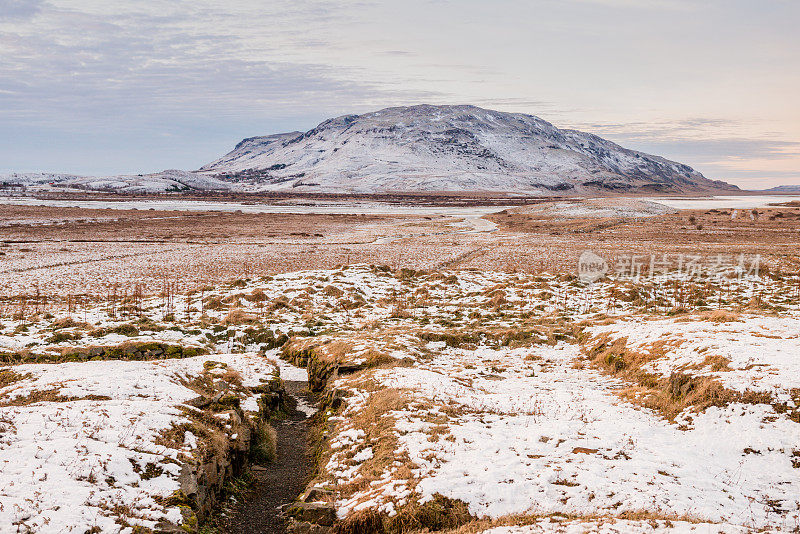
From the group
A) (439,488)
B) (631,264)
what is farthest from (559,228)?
(439,488)

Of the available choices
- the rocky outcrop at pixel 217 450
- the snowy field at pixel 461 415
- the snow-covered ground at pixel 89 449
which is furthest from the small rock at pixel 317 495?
the snow-covered ground at pixel 89 449

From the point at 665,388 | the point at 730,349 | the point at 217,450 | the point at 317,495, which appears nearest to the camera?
the point at 317,495

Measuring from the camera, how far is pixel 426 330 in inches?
935

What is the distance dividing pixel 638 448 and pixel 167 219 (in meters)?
102

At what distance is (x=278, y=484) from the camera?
12.7 m

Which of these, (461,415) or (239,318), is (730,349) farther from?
(239,318)

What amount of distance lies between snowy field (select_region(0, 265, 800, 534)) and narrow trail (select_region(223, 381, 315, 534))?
2.72 feet

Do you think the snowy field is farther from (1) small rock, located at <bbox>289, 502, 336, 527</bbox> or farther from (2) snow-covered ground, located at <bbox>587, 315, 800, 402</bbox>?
(1) small rock, located at <bbox>289, 502, 336, 527</bbox>

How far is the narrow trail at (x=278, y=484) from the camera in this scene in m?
10.8

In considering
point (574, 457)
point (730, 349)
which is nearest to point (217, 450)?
point (574, 457)

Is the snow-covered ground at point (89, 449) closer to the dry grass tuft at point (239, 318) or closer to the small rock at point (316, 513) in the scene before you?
the small rock at point (316, 513)

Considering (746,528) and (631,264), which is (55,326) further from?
(631,264)

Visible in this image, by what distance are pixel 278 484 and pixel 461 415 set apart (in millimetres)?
4766

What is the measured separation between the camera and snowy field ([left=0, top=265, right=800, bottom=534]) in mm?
9195
